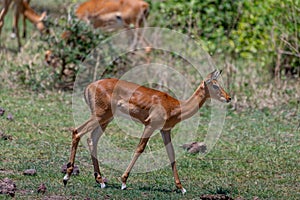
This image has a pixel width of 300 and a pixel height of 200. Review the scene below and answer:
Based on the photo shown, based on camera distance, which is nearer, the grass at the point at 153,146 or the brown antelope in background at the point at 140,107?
the brown antelope in background at the point at 140,107

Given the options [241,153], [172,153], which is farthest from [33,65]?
[172,153]

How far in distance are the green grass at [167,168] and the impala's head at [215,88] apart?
2.63 feet

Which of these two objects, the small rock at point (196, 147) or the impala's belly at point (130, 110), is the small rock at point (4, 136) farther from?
the impala's belly at point (130, 110)

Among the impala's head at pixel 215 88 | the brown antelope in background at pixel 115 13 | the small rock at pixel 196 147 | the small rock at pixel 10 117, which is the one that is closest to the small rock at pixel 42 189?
the impala's head at pixel 215 88

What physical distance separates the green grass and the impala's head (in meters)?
0.80

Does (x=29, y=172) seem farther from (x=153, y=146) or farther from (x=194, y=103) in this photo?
(x=153, y=146)

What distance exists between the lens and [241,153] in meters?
7.69

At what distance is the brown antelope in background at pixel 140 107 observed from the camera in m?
6.00

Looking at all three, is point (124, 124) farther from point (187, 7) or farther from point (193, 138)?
point (187, 7)

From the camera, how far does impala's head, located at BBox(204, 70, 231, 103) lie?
19.7 feet

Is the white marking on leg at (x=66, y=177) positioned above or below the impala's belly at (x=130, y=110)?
below

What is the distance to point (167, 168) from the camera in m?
7.04

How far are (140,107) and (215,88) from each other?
2.09 feet

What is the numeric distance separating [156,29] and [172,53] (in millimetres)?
1329
